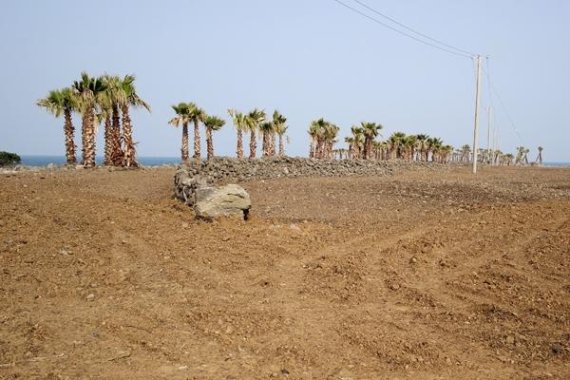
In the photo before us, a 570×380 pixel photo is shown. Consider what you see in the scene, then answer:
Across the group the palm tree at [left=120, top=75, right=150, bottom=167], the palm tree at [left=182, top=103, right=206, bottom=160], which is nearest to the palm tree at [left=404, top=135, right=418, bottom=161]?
the palm tree at [left=182, top=103, right=206, bottom=160]

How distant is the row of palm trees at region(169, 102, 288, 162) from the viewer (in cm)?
4250

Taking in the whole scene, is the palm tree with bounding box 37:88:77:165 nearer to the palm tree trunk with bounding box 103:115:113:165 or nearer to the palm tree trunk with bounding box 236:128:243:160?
the palm tree trunk with bounding box 103:115:113:165

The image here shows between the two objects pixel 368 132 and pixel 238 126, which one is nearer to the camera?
pixel 238 126

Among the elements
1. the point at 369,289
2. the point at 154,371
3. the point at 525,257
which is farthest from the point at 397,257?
the point at 154,371

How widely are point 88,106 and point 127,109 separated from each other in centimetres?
263

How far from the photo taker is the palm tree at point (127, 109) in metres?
33.0

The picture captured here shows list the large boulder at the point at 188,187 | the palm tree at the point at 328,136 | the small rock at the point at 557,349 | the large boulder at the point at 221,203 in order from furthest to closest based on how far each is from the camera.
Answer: the palm tree at the point at 328,136
the large boulder at the point at 188,187
the large boulder at the point at 221,203
the small rock at the point at 557,349

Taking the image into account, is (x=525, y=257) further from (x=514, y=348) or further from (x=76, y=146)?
(x=76, y=146)

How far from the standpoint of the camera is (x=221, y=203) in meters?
12.9

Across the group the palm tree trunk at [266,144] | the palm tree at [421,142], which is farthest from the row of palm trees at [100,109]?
the palm tree at [421,142]

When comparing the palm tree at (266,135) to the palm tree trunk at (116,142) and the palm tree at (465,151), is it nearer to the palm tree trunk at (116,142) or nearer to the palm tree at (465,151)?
the palm tree trunk at (116,142)

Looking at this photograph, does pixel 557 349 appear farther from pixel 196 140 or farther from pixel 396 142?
pixel 396 142

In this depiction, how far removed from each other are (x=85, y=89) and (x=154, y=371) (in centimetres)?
3119

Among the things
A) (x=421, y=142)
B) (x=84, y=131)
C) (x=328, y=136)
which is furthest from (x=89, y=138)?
(x=421, y=142)
